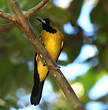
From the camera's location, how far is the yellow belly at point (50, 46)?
13.8 ft

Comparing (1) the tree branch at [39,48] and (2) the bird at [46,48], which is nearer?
(1) the tree branch at [39,48]

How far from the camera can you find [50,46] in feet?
13.8

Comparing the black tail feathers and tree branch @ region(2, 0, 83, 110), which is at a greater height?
the black tail feathers

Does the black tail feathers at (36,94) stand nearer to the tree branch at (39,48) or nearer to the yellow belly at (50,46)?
the yellow belly at (50,46)

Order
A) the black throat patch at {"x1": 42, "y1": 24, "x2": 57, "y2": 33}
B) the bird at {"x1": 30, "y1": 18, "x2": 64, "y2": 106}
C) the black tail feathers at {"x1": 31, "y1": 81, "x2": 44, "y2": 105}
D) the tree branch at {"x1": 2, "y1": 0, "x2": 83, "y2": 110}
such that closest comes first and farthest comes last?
the tree branch at {"x1": 2, "y1": 0, "x2": 83, "y2": 110} → the black tail feathers at {"x1": 31, "y1": 81, "x2": 44, "y2": 105} → the bird at {"x1": 30, "y1": 18, "x2": 64, "y2": 106} → the black throat patch at {"x1": 42, "y1": 24, "x2": 57, "y2": 33}

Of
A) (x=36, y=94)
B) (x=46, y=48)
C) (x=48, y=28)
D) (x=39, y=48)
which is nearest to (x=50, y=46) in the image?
(x=46, y=48)

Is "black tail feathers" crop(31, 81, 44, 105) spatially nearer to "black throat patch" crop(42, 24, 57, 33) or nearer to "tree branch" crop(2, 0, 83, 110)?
"black throat patch" crop(42, 24, 57, 33)

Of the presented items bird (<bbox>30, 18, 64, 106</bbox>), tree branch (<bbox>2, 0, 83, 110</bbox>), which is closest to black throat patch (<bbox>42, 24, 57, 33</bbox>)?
bird (<bbox>30, 18, 64, 106</bbox>)

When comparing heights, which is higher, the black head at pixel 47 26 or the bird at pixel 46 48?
the black head at pixel 47 26

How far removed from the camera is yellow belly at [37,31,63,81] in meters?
4.20

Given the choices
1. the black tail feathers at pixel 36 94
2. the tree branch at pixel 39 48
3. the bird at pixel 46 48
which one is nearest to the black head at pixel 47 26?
the bird at pixel 46 48

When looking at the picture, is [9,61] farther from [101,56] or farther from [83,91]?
[83,91]

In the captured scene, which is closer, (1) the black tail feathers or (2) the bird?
(1) the black tail feathers

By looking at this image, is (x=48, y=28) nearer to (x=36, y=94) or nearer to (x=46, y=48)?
(x=46, y=48)
